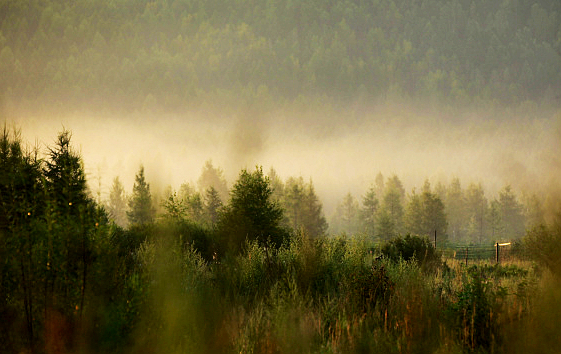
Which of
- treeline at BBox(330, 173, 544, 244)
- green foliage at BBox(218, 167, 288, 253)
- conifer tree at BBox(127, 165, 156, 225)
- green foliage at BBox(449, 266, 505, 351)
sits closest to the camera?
green foliage at BBox(449, 266, 505, 351)

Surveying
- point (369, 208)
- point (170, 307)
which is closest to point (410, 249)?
point (170, 307)

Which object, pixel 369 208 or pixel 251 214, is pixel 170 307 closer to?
pixel 251 214

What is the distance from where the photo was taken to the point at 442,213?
7431 centimetres

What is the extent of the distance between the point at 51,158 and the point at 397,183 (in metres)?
106

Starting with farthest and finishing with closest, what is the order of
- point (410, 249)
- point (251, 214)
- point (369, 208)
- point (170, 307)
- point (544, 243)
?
point (369, 208), point (251, 214), point (410, 249), point (544, 243), point (170, 307)

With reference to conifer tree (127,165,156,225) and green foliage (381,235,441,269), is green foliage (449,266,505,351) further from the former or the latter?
conifer tree (127,165,156,225)

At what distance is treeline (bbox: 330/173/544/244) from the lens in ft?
242

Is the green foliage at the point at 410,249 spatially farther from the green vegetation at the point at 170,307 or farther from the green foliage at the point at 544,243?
the green vegetation at the point at 170,307

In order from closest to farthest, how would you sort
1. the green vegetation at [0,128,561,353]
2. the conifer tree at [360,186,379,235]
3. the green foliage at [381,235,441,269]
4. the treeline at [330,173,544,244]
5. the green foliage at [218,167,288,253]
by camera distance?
the green vegetation at [0,128,561,353] → the green foliage at [381,235,441,269] → the green foliage at [218,167,288,253] → the treeline at [330,173,544,244] → the conifer tree at [360,186,379,235]

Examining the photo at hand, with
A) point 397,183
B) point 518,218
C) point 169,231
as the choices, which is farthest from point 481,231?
point 169,231

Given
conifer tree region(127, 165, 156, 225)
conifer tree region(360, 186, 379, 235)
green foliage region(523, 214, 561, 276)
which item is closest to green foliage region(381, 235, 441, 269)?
green foliage region(523, 214, 561, 276)

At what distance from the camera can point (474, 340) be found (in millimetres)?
6723

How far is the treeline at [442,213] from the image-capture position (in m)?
73.7

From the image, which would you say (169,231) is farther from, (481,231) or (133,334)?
(481,231)
